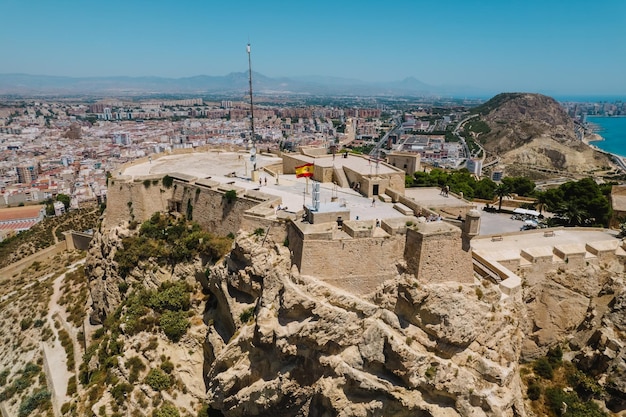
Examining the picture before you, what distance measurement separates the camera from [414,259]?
51.3ft

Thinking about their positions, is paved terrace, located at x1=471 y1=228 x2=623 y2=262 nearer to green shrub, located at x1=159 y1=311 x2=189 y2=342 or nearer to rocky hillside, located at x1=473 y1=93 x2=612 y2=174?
green shrub, located at x1=159 y1=311 x2=189 y2=342

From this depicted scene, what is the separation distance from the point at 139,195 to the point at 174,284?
6.87 m

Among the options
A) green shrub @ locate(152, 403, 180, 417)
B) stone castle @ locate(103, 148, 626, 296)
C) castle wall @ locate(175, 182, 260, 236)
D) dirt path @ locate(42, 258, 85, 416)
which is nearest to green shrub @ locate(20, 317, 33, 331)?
dirt path @ locate(42, 258, 85, 416)

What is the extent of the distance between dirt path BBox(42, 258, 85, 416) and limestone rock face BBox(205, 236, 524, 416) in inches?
384

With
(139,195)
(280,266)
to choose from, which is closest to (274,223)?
(280,266)

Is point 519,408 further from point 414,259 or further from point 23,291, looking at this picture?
point 23,291

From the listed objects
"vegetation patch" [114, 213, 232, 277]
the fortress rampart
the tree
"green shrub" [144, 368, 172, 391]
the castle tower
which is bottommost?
the tree

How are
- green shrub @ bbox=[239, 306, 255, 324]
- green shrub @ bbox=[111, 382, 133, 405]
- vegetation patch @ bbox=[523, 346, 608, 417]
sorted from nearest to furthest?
vegetation patch @ bbox=[523, 346, 608, 417] → green shrub @ bbox=[239, 306, 255, 324] → green shrub @ bbox=[111, 382, 133, 405]

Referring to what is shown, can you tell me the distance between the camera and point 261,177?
87.9 feet

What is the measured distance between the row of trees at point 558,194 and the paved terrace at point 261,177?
9271 millimetres

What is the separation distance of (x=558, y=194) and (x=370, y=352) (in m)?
23.4

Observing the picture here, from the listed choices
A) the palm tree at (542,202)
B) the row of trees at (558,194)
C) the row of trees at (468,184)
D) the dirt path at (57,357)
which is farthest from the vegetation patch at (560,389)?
the dirt path at (57,357)

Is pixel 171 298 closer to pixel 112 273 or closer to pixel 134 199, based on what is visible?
pixel 112 273

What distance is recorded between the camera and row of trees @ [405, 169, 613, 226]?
26280mm
